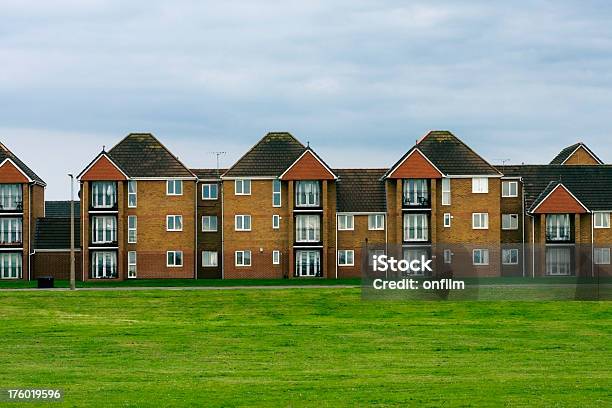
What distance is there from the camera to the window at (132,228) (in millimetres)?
87438

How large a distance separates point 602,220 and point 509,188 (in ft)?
25.8

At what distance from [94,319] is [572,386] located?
28.9 metres

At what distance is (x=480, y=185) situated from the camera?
8838 cm

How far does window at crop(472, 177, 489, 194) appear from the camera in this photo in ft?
290

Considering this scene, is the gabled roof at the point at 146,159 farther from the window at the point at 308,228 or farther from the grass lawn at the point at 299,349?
the grass lawn at the point at 299,349

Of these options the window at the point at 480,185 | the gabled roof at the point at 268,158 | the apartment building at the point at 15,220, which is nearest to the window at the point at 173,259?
the gabled roof at the point at 268,158

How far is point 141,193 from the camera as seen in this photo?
87.6 meters

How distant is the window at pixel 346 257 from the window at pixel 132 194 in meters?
16.7

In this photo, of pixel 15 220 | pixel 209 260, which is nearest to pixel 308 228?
pixel 209 260

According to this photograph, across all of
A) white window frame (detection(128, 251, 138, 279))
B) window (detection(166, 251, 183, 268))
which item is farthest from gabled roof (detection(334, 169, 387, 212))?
white window frame (detection(128, 251, 138, 279))

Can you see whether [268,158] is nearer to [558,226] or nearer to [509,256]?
[558,226]

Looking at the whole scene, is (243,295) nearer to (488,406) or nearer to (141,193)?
(141,193)

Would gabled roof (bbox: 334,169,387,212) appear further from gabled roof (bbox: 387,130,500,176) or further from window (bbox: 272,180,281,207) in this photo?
window (bbox: 272,180,281,207)

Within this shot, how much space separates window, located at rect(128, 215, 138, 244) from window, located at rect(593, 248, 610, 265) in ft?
120
